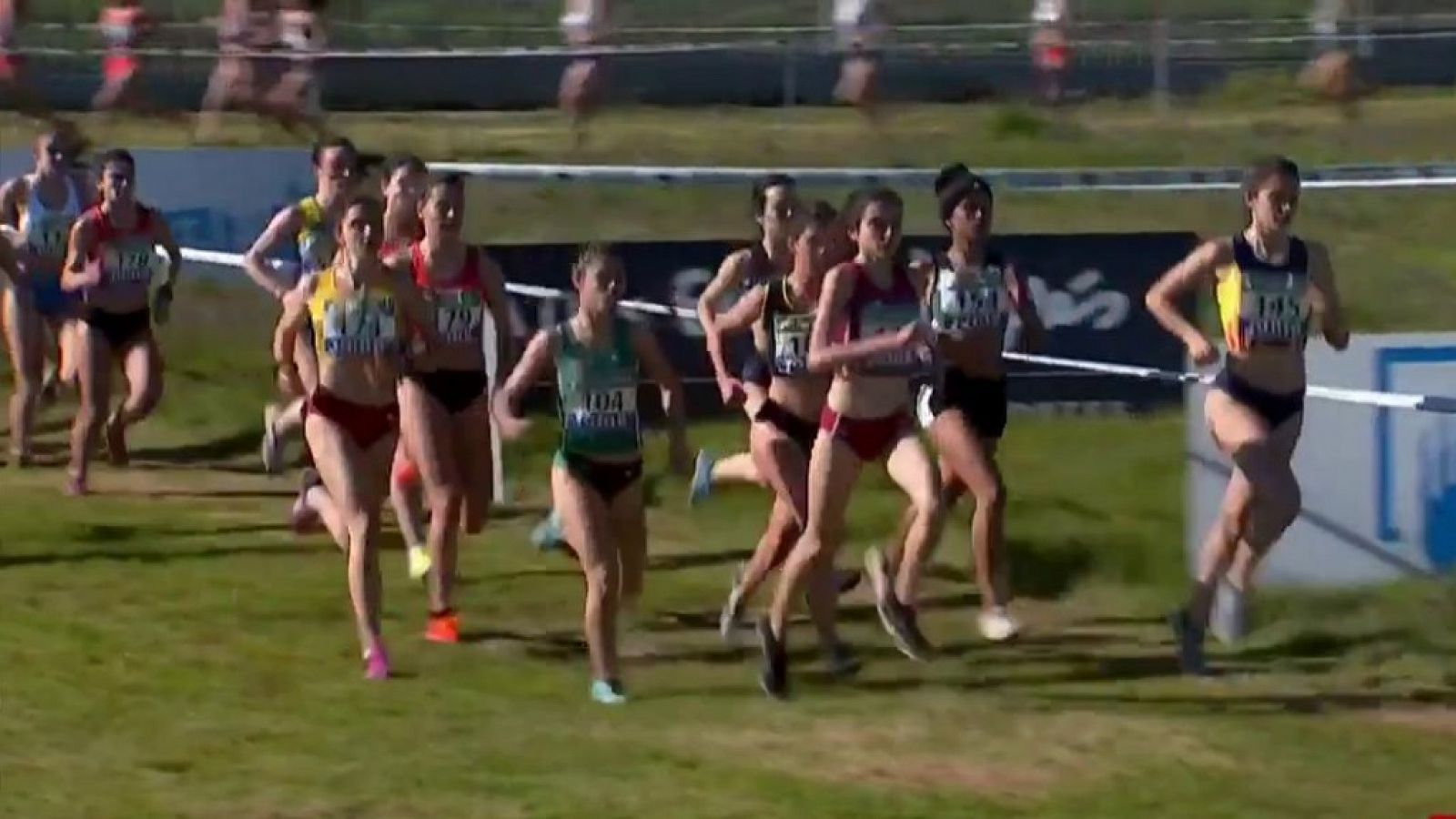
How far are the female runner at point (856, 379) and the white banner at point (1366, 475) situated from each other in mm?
1971

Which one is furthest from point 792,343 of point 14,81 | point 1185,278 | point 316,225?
point 14,81

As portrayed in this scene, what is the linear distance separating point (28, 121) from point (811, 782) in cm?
1422

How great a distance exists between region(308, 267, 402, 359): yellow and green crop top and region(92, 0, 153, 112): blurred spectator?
1178cm

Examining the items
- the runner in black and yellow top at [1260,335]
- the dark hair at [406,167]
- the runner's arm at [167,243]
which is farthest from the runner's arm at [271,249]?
the runner in black and yellow top at [1260,335]

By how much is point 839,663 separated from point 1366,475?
8.40ft

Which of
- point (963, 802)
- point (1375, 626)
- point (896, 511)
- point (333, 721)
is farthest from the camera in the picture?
point (896, 511)

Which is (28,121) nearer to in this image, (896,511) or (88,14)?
(88,14)

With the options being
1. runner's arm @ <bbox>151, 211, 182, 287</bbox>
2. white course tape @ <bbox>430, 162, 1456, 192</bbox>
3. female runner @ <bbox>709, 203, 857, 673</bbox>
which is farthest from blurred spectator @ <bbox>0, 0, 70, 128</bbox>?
female runner @ <bbox>709, 203, 857, 673</bbox>

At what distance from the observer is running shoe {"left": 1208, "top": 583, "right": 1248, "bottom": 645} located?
12.7 meters

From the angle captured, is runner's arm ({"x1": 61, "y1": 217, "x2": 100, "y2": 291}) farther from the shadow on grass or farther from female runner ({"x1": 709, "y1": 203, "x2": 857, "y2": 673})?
female runner ({"x1": 709, "y1": 203, "x2": 857, "y2": 673})

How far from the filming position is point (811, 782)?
1000 cm

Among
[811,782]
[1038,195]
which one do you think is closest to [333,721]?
[811,782]

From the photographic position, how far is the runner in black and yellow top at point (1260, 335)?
11594mm

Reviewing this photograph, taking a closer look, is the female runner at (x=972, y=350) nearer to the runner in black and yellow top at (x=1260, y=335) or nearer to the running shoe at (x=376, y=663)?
the runner in black and yellow top at (x=1260, y=335)
